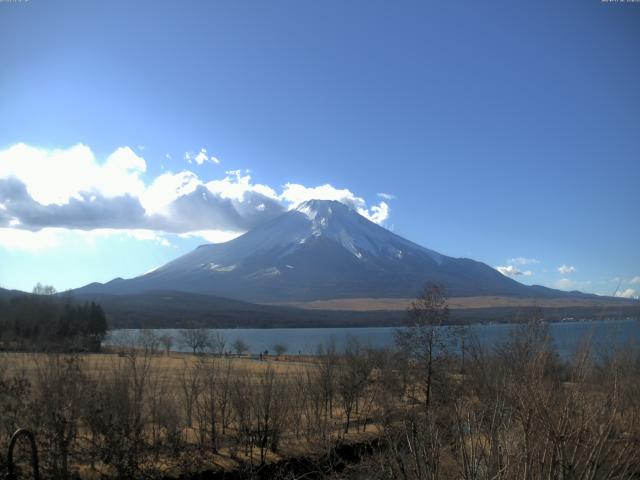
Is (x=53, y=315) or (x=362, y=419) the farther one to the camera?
(x=53, y=315)

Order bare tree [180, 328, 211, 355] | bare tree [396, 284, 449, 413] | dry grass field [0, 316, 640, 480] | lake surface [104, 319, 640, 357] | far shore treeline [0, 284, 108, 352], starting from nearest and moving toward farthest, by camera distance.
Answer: dry grass field [0, 316, 640, 480]
lake surface [104, 319, 640, 357]
bare tree [396, 284, 449, 413]
far shore treeline [0, 284, 108, 352]
bare tree [180, 328, 211, 355]

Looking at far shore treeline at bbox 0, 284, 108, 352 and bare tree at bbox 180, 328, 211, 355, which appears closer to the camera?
far shore treeline at bbox 0, 284, 108, 352

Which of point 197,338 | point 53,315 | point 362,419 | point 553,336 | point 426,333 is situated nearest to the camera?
point 553,336

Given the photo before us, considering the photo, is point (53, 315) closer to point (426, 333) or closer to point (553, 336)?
point (426, 333)

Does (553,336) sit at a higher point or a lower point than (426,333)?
higher

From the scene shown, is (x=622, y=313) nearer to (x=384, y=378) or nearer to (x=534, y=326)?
(x=534, y=326)

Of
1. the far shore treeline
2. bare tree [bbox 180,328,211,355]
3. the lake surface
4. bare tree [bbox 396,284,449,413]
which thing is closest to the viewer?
the lake surface

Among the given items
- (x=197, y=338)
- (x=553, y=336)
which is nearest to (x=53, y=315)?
(x=197, y=338)

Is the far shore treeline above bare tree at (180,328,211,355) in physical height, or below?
above

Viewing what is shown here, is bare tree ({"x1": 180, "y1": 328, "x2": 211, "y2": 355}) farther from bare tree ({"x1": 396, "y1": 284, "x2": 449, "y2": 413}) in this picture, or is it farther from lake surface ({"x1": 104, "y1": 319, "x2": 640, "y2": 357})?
bare tree ({"x1": 396, "y1": 284, "x2": 449, "y2": 413})

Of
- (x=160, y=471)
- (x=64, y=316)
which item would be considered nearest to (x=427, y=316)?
(x=160, y=471)

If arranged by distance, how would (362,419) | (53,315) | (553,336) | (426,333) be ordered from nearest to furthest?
(553,336) < (426,333) < (362,419) < (53,315)

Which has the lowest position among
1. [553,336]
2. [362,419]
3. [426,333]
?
[362,419]

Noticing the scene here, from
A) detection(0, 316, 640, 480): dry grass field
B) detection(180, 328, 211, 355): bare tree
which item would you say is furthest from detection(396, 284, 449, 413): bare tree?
detection(180, 328, 211, 355): bare tree
